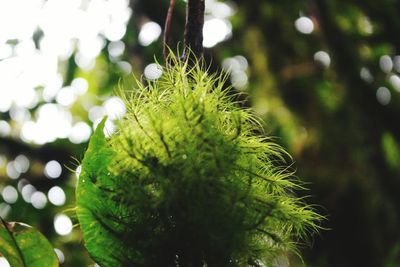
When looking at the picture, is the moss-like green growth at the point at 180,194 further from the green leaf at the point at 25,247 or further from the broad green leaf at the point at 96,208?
the green leaf at the point at 25,247

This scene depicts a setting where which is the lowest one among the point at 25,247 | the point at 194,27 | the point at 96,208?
the point at 25,247

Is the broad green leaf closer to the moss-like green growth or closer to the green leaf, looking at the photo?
the moss-like green growth

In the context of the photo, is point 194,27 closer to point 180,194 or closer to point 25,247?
point 180,194

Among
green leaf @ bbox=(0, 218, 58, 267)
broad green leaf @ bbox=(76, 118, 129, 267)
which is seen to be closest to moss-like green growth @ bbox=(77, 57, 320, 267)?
broad green leaf @ bbox=(76, 118, 129, 267)

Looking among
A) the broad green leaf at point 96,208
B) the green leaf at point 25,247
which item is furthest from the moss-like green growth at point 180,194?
the green leaf at point 25,247

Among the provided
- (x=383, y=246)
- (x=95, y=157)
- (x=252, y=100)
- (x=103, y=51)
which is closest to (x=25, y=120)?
(x=103, y=51)

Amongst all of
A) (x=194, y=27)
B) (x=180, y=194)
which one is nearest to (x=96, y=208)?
(x=180, y=194)
